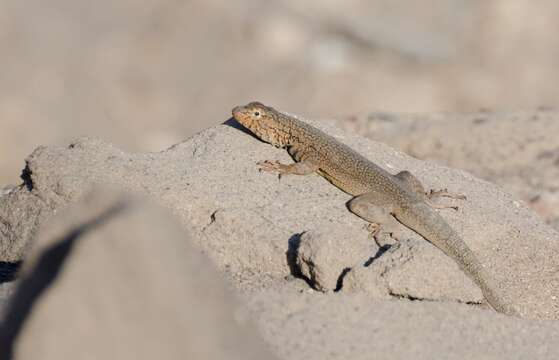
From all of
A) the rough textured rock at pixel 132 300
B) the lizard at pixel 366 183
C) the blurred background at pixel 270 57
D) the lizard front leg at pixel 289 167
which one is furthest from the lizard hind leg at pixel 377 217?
the blurred background at pixel 270 57

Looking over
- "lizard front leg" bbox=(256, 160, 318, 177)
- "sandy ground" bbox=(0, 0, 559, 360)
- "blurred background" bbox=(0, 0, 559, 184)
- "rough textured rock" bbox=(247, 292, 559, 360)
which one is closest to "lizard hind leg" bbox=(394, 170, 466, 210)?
"sandy ground" bbox=(0, 0, 559, 360)

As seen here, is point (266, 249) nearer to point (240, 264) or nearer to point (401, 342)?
point (240, 264)

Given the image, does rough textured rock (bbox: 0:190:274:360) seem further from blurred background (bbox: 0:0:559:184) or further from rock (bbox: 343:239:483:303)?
blurred background (bbox: 0:0:559:184)

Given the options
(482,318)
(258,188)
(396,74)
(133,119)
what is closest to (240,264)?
(258,188)

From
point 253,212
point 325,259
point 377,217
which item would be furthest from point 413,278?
point 253,212

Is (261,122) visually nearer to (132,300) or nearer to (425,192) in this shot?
(425,192)

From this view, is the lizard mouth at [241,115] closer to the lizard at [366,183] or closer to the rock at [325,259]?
the lizard at [366,183]
